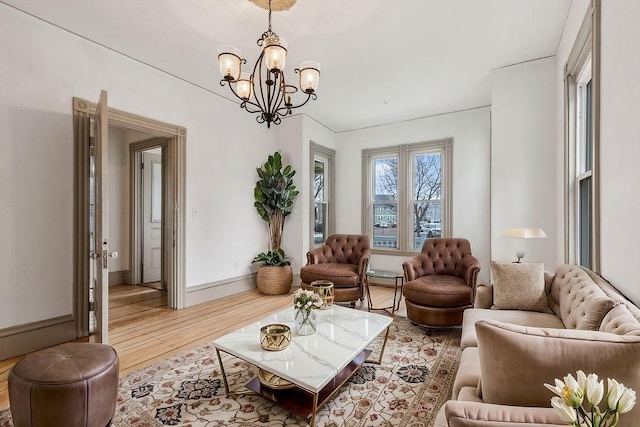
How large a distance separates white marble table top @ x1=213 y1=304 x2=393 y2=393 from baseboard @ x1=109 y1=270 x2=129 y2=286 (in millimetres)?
4202

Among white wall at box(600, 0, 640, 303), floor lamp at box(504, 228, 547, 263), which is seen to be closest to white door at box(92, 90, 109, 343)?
white wall at box(600, 0, 640, 303)

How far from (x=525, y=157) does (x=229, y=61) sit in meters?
3.31

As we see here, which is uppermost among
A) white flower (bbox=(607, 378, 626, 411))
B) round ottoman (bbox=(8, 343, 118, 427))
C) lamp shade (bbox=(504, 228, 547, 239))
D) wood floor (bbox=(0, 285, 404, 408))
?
lamp shade (bbox=(504, 228, 547, 239))

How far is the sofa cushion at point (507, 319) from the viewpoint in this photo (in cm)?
207

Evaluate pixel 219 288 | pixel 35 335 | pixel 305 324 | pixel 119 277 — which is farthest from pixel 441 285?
pixel 119 277

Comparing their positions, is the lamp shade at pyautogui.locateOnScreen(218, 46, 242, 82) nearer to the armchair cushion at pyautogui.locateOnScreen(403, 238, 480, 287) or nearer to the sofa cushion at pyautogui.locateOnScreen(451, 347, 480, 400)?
the sofa cushion at pyautogui.locateOnScreen(451, 347, 480, 400)

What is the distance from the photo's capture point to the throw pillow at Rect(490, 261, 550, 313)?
2473 millimetres

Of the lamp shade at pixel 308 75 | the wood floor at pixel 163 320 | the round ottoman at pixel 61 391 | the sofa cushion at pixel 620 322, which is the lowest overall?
the wood floor at pixel 163 320

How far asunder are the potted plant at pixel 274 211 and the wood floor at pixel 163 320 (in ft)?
0.72

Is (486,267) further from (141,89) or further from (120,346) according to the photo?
(141,89)

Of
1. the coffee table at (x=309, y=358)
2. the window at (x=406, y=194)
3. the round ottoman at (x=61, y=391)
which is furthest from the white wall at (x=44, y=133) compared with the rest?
the window at (x=406, y=194)

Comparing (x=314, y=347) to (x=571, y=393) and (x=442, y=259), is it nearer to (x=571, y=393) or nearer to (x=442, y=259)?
(x=571, y=393)

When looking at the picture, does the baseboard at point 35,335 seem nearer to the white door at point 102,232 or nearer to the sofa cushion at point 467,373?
the white door at point 102,232

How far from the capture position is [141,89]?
360 cm
